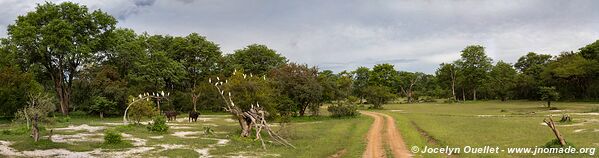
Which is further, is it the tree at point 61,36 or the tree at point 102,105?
the tree at point 102,105

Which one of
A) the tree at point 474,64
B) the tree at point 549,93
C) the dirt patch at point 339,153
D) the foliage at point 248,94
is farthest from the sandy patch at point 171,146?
the tree at point 474,64

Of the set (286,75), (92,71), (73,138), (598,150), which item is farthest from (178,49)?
(598,150)

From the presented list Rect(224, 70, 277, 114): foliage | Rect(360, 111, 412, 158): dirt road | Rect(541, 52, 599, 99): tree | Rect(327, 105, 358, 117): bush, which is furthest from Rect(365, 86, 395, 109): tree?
Rect(360, 111, 412, 158): dirt road

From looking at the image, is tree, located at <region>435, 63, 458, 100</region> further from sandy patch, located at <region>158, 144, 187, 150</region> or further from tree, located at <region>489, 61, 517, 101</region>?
sandy patch, located at <region>158, 144, 187, 150</region>

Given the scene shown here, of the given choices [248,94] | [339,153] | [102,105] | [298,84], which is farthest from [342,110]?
[339,153]

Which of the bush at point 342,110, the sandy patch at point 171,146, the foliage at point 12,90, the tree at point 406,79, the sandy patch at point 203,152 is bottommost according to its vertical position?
the sandy patch at point 203,152

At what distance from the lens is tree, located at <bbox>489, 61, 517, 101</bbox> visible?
339 feet

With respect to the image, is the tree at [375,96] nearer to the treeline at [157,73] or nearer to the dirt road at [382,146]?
the treeline at [157,73]

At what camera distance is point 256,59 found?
9331 cm

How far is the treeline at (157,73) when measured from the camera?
53.8 m

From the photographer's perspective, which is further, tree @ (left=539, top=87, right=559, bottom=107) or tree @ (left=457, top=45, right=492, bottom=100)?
tree @ (left=457, top=45, right=492, bottom=100)

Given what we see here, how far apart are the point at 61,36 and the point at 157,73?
19.2 metres

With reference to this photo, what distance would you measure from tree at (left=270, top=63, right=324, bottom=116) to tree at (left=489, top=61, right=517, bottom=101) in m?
62.1

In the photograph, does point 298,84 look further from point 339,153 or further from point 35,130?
point 35,130
